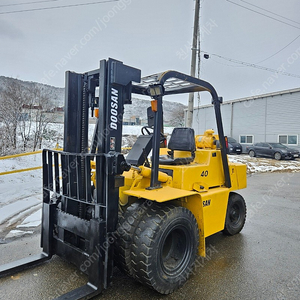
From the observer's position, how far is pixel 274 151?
20609 millimetres

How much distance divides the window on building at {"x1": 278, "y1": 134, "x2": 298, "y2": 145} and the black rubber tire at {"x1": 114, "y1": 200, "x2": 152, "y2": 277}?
79.1 feet

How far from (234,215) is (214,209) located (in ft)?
4.09

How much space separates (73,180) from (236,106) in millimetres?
28073

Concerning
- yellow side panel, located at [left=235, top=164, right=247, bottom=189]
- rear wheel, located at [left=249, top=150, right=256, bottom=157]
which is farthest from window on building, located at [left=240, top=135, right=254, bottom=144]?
yellow side panel, located at [left=235, top=164, right=247, bottom=189]

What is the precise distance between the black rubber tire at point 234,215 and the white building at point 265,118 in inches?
709

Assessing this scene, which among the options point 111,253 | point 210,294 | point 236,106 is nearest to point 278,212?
point 210,294

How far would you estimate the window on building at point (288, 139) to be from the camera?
76.7 feet

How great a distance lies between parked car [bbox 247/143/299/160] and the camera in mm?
20000

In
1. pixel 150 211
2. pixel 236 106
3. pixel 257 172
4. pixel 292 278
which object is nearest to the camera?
pixel 150 211

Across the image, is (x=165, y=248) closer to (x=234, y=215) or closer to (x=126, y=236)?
(x=126, y=236)

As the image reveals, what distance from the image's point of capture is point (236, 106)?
29.0 m

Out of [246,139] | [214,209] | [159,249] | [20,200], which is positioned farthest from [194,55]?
[246,139]

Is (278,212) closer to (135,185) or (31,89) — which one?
(135,185)

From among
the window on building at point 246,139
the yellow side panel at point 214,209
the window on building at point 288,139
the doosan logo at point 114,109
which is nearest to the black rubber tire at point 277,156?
the window on building at point 288,139
